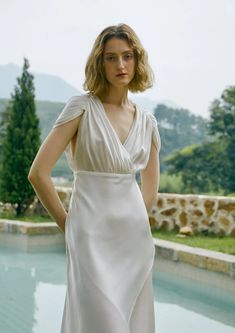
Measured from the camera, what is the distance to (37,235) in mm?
7312

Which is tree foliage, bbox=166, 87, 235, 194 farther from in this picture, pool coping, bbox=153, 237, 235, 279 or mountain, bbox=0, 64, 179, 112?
mountain, bbox=0, 64, 179, 112

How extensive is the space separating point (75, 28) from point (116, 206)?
30.3 meters

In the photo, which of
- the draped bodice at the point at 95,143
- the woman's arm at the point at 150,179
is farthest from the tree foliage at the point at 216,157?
the draped bodice at the point at 95,143

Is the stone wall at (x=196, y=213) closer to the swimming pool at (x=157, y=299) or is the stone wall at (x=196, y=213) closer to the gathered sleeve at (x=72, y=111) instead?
the swimming pool at (x=157, y=299)

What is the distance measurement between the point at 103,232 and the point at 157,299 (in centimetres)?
332

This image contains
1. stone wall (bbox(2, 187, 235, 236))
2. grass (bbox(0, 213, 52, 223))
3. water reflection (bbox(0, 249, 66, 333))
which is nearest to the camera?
water reflection (bbox(0, 249, 66, 333))

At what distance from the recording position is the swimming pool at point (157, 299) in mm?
3884

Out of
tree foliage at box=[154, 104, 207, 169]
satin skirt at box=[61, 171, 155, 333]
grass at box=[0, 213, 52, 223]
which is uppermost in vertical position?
tree foliage at box=[154, 104, 207, 169]

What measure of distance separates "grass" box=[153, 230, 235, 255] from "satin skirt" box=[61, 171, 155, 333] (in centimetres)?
417

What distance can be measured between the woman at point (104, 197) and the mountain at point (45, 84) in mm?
37590

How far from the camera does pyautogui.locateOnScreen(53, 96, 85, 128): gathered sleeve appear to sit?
1640 millimetres

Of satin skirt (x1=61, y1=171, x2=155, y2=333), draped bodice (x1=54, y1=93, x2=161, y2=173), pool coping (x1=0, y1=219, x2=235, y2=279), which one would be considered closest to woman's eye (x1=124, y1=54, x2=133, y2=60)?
draped bodice (x1=54, y1=93, x2=161, y2=173)

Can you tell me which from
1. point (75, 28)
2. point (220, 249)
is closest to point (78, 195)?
point (220, 249)

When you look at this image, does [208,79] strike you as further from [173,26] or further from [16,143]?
[16,143]
